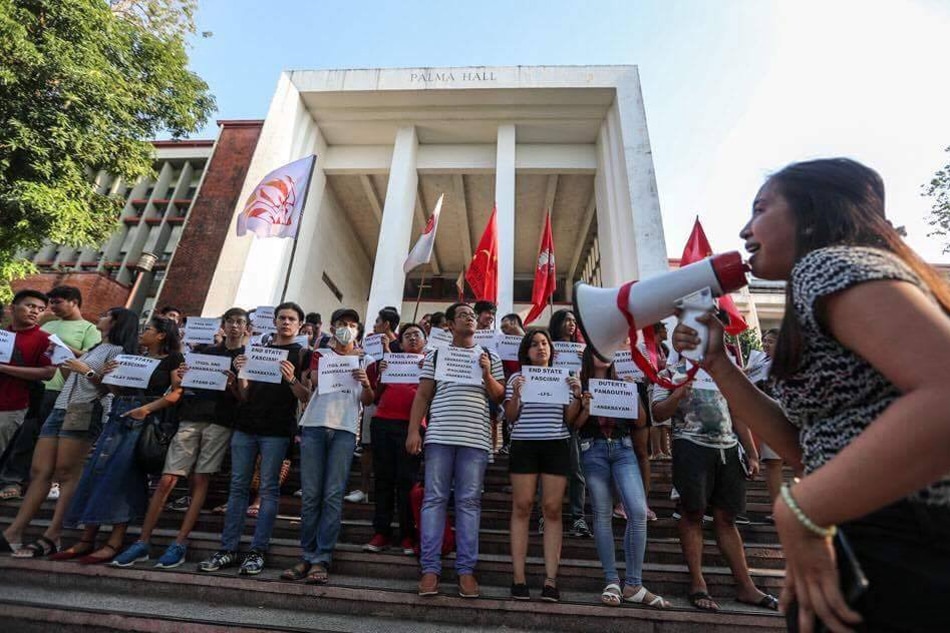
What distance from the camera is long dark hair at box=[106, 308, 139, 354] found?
14.2 feet

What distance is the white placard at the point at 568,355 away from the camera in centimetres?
449

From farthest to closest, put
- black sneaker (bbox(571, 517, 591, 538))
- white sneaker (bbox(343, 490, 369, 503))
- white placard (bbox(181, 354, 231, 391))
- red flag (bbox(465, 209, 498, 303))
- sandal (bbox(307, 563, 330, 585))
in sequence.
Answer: red flag (bbox(465, 209, 498, 303))
white sneaker (bbox(343, 490, 369, 503))
black sneaker (bbox(571, 517, 591, 538))
white placard (bbox(181, 354, 231, 391))
sandal (bbox(307, 563, 330, 585))

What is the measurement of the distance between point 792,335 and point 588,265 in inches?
781

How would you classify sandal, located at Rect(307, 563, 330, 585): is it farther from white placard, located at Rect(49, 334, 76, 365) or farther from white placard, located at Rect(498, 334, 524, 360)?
white placard, located at Rect(498, 334, 524, 360)

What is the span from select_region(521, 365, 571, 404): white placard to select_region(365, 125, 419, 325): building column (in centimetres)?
851

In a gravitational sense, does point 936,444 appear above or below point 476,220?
below

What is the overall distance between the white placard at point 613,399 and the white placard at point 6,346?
16.3 ft

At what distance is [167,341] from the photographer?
4398 millimetres

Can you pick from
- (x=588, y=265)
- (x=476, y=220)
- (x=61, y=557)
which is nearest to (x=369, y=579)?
(x=61, y=557)

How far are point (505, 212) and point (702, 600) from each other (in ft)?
35.1

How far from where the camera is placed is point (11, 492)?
15.6 ft

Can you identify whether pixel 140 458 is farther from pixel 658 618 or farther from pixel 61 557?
pixel 658 618

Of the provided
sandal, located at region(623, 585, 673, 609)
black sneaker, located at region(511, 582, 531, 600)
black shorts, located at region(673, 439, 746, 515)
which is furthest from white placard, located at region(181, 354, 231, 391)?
black shorts, located at region(673, 439, 746, 515)

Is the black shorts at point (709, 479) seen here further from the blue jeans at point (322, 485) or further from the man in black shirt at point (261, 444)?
the man in black shirt at point (261, 444)
